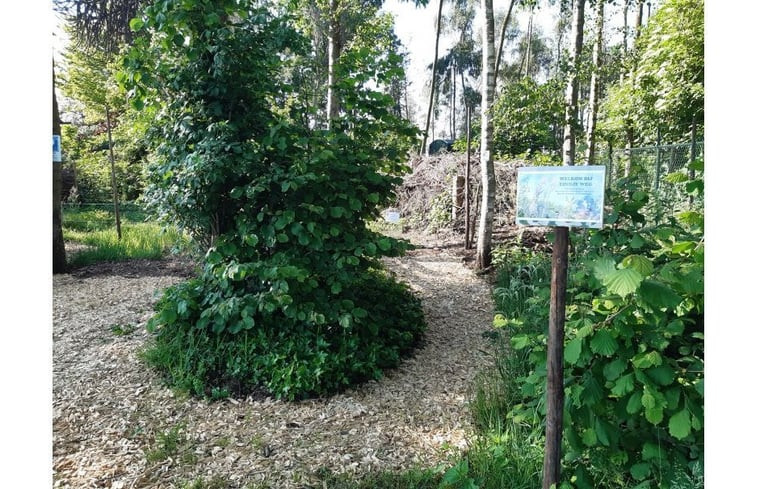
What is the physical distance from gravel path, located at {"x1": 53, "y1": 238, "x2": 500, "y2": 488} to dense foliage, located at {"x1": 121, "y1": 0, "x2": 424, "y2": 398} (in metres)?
0.21

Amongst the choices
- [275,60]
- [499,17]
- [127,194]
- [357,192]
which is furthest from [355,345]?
[499,17]

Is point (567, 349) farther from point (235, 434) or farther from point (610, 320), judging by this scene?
point (235, 434)

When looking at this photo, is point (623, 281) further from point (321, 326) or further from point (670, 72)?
point (670, 72)

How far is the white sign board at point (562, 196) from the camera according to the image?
146cm

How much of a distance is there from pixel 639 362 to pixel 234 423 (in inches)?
84.1

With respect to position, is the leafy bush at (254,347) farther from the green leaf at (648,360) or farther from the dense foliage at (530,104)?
the dense foliage at (530,104)

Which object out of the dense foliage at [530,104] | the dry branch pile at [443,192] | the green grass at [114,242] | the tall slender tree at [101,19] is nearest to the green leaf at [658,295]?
the green grass at [114,242]

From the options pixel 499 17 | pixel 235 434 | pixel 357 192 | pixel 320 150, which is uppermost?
pixel 499 17

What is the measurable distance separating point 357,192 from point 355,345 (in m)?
1.11

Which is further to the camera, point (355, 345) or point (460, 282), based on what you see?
point (460, 282)

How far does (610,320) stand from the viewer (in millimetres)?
1566

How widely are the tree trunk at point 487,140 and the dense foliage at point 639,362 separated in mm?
4249

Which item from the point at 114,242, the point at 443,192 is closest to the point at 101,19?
the point at 114,242

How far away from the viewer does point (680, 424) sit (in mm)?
1388
